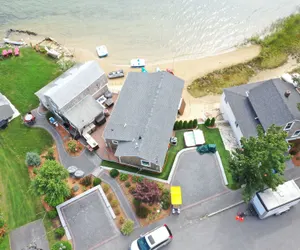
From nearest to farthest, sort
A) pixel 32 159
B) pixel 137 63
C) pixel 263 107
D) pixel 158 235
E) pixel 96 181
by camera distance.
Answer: pixel 158 235 → pixel 96 181 → pixel 32 159 → pixel 263 107 → pixel 137 63

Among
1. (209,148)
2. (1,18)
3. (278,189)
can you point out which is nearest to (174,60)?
(209,148)

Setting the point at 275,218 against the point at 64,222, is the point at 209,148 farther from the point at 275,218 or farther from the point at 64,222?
the point at 64,222

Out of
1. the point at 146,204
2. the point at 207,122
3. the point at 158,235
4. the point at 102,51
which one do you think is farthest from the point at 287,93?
the point at 102,51

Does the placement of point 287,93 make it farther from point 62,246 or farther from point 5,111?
point 5,111

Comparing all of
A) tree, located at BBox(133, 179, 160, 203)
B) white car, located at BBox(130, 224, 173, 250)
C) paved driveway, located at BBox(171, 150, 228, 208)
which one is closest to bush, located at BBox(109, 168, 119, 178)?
tree, located at BBox(133, 179, 160, 203)

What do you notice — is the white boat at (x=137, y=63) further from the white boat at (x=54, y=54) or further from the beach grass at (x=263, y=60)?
the white boat at (x=54, y=54)

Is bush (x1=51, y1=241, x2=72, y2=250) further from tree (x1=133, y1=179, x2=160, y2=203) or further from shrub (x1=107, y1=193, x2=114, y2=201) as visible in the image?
tree (x1=133, y1=179, x2=160, y2=203)
